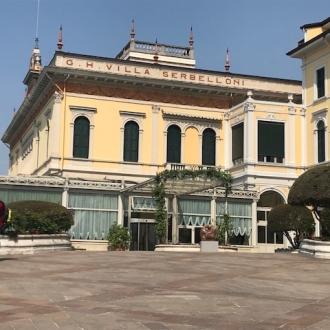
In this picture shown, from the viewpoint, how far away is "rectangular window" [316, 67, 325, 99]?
122 feet

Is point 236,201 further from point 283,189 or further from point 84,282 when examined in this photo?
point 84,282

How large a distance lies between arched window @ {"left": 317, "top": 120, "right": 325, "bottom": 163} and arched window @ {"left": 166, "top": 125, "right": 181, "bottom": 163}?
902 cm

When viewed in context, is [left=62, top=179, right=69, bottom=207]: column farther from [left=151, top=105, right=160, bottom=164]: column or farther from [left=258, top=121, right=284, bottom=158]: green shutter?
[left=258, top=121, right=284, bottom=158]: green shutter

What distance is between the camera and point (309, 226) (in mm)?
27719

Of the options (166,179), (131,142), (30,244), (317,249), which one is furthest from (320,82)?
(30,244)

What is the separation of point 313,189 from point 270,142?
13.5 m

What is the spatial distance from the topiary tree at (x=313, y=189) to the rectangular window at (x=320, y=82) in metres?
13.7

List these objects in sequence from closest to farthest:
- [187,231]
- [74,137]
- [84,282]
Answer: [84,282]
[187,231]
[74,137]

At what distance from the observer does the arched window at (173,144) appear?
39344 mm

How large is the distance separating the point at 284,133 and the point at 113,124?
10991 mm

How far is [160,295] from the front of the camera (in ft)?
37.8

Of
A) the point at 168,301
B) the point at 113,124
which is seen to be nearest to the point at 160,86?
the point at 113,124

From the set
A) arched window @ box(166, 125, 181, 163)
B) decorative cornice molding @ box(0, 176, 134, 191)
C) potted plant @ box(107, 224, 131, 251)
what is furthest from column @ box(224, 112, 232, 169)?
potted plant @ box(107, 224, 131, 251)

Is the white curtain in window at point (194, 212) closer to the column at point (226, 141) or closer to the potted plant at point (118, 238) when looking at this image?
the potted plant at point (118, 238)
